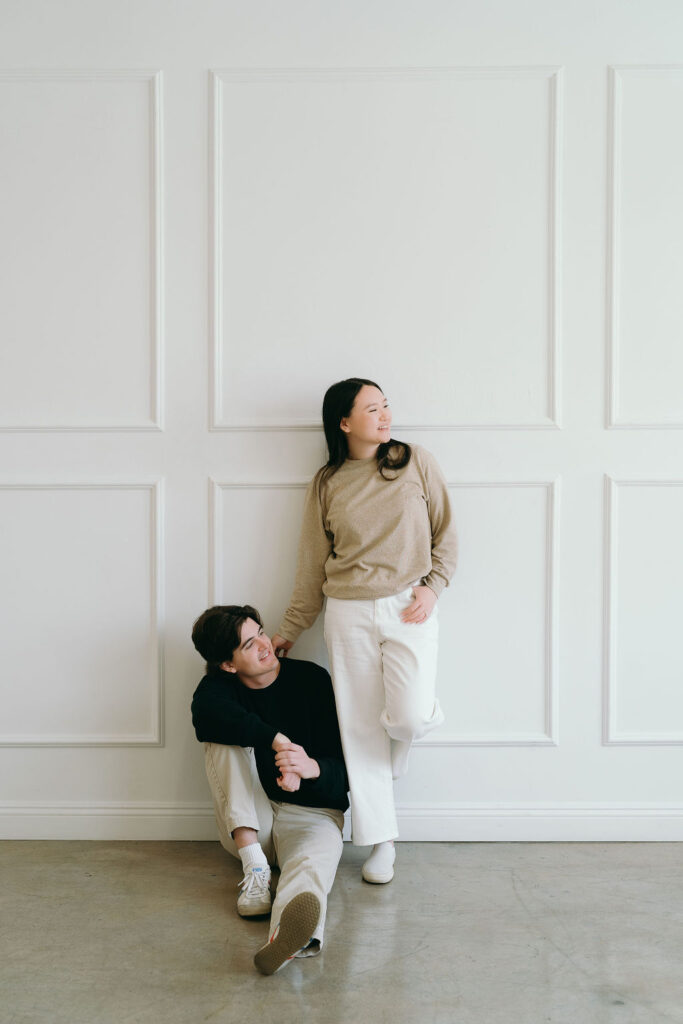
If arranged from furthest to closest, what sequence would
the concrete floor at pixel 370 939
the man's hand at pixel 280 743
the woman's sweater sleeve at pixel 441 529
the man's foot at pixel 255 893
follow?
the woman's sweater sleeve at pixel 441 529
the man's hand at pixel 280 743
the man's foot at pixel 255 893
the concrete floor at pixel 370 939

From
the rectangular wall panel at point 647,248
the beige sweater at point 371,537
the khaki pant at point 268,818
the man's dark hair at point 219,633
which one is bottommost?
the khaki pant at point 268,818

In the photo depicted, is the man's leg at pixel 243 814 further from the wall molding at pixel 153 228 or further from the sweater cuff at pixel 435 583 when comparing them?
the wall molding at pixel 153 228

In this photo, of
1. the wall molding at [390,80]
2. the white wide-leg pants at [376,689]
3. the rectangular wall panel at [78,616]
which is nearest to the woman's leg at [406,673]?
the white wide-leg pants at [376,689]

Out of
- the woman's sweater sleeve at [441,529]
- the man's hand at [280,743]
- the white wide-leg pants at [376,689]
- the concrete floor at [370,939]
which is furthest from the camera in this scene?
the woman's sweater sleeve at [441,529]

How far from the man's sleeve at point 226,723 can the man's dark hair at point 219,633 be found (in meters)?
0.10

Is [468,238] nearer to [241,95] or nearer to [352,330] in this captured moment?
[352,330]

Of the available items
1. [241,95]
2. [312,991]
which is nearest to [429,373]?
[241,95]

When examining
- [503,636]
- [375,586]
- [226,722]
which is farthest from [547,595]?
[226,722]

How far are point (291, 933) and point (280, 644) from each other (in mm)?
805

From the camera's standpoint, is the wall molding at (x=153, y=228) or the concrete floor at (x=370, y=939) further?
the wall molding at (x=153, y=228)

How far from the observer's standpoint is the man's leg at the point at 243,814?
76.7 inches

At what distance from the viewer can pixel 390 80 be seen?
230 cm

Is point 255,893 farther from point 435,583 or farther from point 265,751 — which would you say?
Result: point 435,583

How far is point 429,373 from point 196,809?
1405 mm
